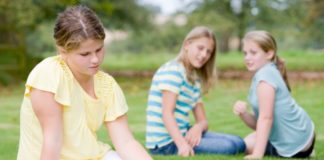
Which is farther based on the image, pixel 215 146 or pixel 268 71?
pixel 215 146

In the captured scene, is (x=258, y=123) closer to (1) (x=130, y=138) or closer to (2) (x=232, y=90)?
(1) (x=130, y=138)

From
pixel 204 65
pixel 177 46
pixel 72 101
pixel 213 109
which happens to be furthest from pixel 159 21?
pixel 72 101

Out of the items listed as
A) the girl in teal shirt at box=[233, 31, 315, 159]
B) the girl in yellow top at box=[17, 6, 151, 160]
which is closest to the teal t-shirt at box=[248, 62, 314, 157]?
the girl in teal shirt at box=[233, 31, 315, 159]

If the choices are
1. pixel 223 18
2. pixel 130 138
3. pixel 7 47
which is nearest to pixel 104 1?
pixel 7 47

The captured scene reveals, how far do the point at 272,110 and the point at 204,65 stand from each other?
76 centimetres

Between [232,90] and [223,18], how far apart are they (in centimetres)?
1118

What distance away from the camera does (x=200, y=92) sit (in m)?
5.01

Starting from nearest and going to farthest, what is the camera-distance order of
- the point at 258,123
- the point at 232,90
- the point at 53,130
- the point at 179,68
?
the point at 53,130 < the point at 258,123 < the point at 179,68 < the point at 232,90

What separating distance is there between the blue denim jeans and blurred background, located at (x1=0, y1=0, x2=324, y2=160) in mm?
114

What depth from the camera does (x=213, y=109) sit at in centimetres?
953

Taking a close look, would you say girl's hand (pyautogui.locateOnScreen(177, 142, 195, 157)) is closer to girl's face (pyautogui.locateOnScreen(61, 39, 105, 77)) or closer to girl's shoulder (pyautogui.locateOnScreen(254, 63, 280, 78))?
girl's shoulder (pyautogui.locateOnScreen(254, 63, 280, 78))

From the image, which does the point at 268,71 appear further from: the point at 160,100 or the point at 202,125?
the point at 160,100

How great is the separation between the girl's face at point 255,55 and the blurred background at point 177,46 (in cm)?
77

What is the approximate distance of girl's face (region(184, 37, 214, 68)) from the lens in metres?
4.74
